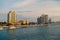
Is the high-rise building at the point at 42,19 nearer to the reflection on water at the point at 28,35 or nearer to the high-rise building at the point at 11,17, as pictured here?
the high-rise building at the point at 11,17

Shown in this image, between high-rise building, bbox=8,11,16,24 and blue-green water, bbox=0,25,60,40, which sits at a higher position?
high-rise building, bbox=8,11,16,24

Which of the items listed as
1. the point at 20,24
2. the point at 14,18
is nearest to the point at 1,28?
the point at 14,18

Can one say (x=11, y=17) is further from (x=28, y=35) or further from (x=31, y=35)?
(x=31, y=35)

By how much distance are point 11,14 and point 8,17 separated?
1228 millimetres

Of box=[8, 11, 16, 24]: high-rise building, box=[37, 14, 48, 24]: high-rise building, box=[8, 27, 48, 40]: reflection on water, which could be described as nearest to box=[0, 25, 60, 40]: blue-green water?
box=[8, 27, 48, 40]: reflection on water

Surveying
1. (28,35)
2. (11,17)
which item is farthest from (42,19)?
(28,35)

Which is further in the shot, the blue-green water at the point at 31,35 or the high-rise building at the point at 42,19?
the high-rise building at the point at 42,19

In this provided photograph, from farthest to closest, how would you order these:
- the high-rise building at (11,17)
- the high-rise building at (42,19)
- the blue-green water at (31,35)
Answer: the high-rise building at (42,19) < the high-rise building at (11,17) < the blue-green water at (31,35)

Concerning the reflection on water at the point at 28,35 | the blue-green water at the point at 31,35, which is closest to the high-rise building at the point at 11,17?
the blue-green water at the point at 31,35

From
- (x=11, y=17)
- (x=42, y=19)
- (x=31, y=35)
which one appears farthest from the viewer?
(x=42, y=19)

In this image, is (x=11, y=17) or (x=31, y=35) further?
(x=11, y=17)

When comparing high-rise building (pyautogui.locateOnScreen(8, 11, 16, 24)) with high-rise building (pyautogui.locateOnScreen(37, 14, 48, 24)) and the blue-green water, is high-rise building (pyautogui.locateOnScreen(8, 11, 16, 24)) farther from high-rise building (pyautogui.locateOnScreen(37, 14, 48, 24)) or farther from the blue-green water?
high-rise building (pyautogui.locateOnScreen(37, 14, 48, 24))

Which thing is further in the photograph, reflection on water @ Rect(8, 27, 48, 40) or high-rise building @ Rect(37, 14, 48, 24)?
high-rise building @ Rect(37, 14, 48, 24)

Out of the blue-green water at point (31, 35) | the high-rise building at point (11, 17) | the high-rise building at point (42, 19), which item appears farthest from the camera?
the high-rise building at point (42, 19)
